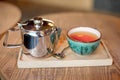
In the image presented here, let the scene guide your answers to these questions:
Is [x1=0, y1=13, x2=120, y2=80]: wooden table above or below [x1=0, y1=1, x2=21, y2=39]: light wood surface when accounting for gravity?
below

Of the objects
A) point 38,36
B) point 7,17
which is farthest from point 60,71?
point 7,17

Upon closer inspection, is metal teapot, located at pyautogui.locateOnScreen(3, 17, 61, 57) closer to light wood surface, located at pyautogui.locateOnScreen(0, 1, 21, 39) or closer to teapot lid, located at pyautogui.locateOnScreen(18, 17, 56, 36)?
teapot lid, located at pyautogui.locateOnScreen(18, 17, 56, 36)

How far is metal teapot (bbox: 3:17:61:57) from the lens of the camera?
72 centimetres

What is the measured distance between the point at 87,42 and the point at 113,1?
205cm

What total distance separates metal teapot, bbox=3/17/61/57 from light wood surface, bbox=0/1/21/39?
0.36m

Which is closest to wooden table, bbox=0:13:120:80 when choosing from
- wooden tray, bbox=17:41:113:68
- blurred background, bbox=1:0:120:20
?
wooden tray, bbox=17:41:113:68

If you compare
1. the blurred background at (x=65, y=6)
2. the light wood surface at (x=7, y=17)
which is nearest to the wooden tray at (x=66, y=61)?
the light wood surface at (x=7, y=17)

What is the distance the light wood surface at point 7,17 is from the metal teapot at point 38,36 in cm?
36

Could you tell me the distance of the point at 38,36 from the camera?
2.34ft

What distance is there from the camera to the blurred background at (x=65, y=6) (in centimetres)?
267

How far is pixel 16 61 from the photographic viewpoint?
782mm

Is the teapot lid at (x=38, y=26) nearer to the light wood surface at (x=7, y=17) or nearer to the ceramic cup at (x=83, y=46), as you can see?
the ceramic cup at (x=83, y=46)

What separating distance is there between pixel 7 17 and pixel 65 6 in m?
1.70

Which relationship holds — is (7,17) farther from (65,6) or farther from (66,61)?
(65,6)
